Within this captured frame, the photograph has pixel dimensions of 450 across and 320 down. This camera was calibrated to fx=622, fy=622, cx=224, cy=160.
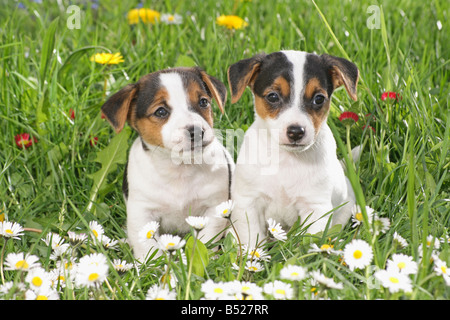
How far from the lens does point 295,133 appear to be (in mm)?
3531

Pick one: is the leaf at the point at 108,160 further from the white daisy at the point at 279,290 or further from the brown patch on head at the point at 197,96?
the white daisy at the point at 279,290

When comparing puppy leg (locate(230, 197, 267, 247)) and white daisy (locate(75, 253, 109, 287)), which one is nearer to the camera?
white daisy (locate(75, 253, 109, 287))

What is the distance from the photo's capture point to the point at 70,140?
15.8 feet

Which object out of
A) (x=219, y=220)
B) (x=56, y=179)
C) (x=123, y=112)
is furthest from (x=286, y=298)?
(x=56, y=179)

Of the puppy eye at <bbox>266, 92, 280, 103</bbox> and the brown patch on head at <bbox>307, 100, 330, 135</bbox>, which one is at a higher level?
the puppy eye at <bbox>266, 92, 280, 103</bbox>

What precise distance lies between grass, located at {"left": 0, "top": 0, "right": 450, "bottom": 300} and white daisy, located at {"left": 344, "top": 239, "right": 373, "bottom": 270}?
5 centimetres

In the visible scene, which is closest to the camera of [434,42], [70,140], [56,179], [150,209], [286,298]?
[286,298]

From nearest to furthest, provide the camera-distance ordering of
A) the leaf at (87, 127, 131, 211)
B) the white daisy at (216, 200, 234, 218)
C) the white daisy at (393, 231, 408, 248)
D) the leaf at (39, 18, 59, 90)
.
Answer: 1. the white daisy at (393, 231, 408, 248)
2. the white daisy at (216, 200, 234, 218)
3. the leaf at (87, 127, 131, 211)
4. the leaf at (39, 18, 59, 90)

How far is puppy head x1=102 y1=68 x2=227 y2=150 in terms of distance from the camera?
12.2ft

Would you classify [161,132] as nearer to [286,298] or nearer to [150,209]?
[150,209]

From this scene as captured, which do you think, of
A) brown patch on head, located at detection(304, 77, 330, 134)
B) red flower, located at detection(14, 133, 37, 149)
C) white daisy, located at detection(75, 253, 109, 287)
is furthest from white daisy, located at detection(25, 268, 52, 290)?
red flower, located at detection(14, 133, 37, 149)

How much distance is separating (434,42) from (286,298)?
4.11 m

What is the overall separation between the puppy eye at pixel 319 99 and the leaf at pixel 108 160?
1505mm

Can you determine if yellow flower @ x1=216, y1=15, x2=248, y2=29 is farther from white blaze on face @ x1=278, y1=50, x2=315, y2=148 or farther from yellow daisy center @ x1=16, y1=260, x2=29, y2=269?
yellow daisy center @ x1=16, y1=260, x2=29, y2=269
